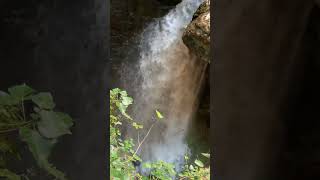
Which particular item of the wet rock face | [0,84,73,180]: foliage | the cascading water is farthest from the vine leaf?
the cascading water

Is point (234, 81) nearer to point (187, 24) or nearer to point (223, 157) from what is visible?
point (223, 157)

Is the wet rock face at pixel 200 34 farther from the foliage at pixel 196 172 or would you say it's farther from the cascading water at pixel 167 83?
the foliage at pixel 196 172

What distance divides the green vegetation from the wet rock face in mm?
695

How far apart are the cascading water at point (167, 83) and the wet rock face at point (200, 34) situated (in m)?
0.32

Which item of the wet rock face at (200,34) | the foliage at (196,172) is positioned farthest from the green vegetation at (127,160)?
the wet rock face at (200,34)

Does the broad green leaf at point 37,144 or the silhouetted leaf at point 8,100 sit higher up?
the silhouetted leaf at point 8,100

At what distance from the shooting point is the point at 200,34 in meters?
4.14

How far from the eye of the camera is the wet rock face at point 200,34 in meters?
4.12

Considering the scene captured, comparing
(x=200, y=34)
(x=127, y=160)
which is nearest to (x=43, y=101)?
(x=127, y=160)

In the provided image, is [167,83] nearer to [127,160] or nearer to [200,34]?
[200,34]

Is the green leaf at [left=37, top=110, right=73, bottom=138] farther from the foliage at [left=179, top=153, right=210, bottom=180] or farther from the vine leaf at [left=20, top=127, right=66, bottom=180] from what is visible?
the foliage at [left=179, top=153, right=210, bottom=180]

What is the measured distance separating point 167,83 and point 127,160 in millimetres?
1293

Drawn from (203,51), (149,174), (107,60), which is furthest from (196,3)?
(107,60)

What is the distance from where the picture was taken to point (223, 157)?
0.62m
